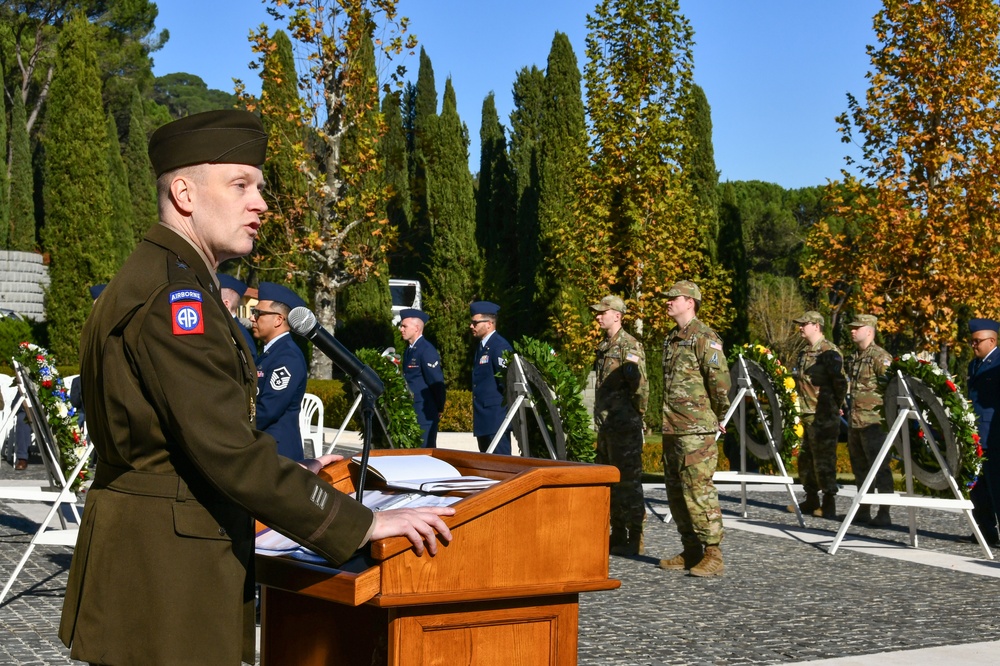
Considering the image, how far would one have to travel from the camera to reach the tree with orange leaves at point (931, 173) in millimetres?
18203

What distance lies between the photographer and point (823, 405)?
1278 cm

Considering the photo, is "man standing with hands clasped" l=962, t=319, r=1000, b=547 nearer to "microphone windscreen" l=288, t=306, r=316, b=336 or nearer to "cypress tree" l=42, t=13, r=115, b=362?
"microphone windscreen" l=288, t=306, r=316, b=336

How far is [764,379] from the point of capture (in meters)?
12.2

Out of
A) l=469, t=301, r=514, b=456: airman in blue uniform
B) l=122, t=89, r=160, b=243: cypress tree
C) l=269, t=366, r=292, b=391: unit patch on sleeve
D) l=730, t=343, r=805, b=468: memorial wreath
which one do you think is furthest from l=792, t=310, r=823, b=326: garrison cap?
l=122, t=89, r=160, b=243: cypress tree

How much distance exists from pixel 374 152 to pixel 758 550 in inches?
588

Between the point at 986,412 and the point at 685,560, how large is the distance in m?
3.64

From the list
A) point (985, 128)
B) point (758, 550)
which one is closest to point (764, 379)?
point (758, 550)

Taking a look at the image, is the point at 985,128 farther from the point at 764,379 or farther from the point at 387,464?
the point at 387,464

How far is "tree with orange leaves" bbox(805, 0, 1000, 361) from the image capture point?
→ 18.2 meters

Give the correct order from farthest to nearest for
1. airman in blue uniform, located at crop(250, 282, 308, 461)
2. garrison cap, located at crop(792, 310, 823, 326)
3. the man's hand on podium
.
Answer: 1. garrison cap, located at crop(792, 310, 823, 326)
2. airman in blue uniform, located at crop(250, 282, 308, 461)
3. the man's hand on podium

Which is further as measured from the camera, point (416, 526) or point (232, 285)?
point (232, 285)

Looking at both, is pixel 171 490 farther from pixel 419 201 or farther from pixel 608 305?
pixel 419 201

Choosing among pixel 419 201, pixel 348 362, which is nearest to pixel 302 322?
pixel 348 362

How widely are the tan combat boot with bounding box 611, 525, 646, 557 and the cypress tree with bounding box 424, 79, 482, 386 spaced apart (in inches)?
885
